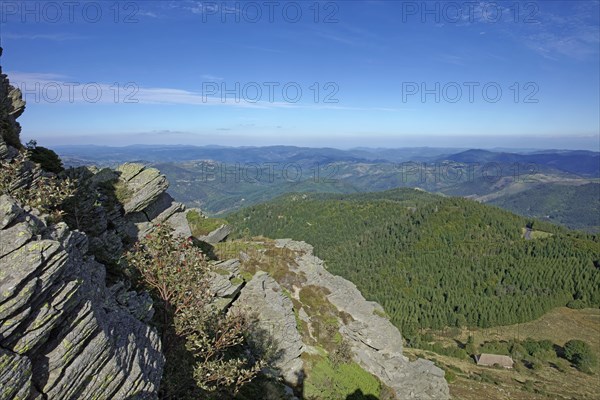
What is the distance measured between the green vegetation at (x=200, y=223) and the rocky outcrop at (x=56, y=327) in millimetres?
24727

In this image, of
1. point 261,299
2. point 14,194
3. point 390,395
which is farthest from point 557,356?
point 14,194

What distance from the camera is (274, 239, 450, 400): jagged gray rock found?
33.4 metres

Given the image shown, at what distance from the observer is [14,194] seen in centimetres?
1195

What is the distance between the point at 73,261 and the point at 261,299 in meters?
19.3

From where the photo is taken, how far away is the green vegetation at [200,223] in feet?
117

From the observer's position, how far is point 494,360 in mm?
99062

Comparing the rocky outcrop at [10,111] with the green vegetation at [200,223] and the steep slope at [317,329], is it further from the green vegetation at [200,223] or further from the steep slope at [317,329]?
the green vegetation at [200,223]

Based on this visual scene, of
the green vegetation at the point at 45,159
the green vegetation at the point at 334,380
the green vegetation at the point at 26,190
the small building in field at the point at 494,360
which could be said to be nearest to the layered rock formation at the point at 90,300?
the green vegetation at the point at 26,190

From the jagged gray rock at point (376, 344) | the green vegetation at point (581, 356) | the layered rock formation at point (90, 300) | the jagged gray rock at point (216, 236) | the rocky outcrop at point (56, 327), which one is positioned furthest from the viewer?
the green vegetation at point (581, 356)

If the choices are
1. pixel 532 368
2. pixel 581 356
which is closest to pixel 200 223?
pixel 532 368

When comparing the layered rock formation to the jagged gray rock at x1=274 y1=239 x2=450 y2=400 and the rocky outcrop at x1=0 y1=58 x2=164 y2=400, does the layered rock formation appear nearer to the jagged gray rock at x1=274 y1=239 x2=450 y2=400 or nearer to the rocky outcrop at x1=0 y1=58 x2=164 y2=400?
the rocky outcrop at x1=0 y1=58 x2=164 y2=400

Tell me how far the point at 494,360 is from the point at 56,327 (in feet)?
384

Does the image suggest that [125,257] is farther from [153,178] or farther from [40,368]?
[153,178]

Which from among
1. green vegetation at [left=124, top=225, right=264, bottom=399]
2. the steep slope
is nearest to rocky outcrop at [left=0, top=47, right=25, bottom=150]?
green vegetation at [left=124, top=225, right=264, bottom=399]
